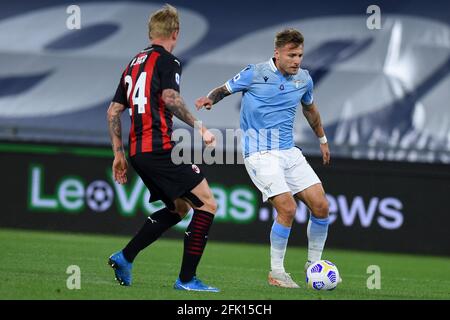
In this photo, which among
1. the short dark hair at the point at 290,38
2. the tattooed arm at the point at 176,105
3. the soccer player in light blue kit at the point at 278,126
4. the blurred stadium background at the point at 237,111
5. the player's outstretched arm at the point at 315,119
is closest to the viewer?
the tattooed arm at the point at 176,105

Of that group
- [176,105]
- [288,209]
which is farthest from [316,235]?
[176,105]

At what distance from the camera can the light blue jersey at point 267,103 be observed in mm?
8539

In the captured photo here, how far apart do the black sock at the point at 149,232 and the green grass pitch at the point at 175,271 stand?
0.27 meters

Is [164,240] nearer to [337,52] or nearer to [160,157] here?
[337,52]

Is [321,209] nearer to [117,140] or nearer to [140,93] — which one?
[117,140]

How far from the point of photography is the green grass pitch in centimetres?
705

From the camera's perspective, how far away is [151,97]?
7.33 metres

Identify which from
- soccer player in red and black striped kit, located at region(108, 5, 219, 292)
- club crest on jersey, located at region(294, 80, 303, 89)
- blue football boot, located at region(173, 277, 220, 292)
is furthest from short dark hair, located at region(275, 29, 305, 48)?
blue football boot, located at region(173, 277, 220, 292)

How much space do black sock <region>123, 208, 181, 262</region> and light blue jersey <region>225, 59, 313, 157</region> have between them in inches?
50.5

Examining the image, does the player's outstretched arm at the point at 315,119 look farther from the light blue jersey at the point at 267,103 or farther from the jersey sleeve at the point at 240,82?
the jersey sleeve at the point at 240,82

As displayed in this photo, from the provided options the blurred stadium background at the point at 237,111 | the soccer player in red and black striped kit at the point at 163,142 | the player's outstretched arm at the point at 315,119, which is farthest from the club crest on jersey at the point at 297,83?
the blurred stadium background at the point at 237,111

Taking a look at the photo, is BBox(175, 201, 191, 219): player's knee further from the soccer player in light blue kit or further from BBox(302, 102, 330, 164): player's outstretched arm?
BBox(302, 102, 330, 164): player's outstretched arm

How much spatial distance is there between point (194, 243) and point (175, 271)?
2.08 metres
